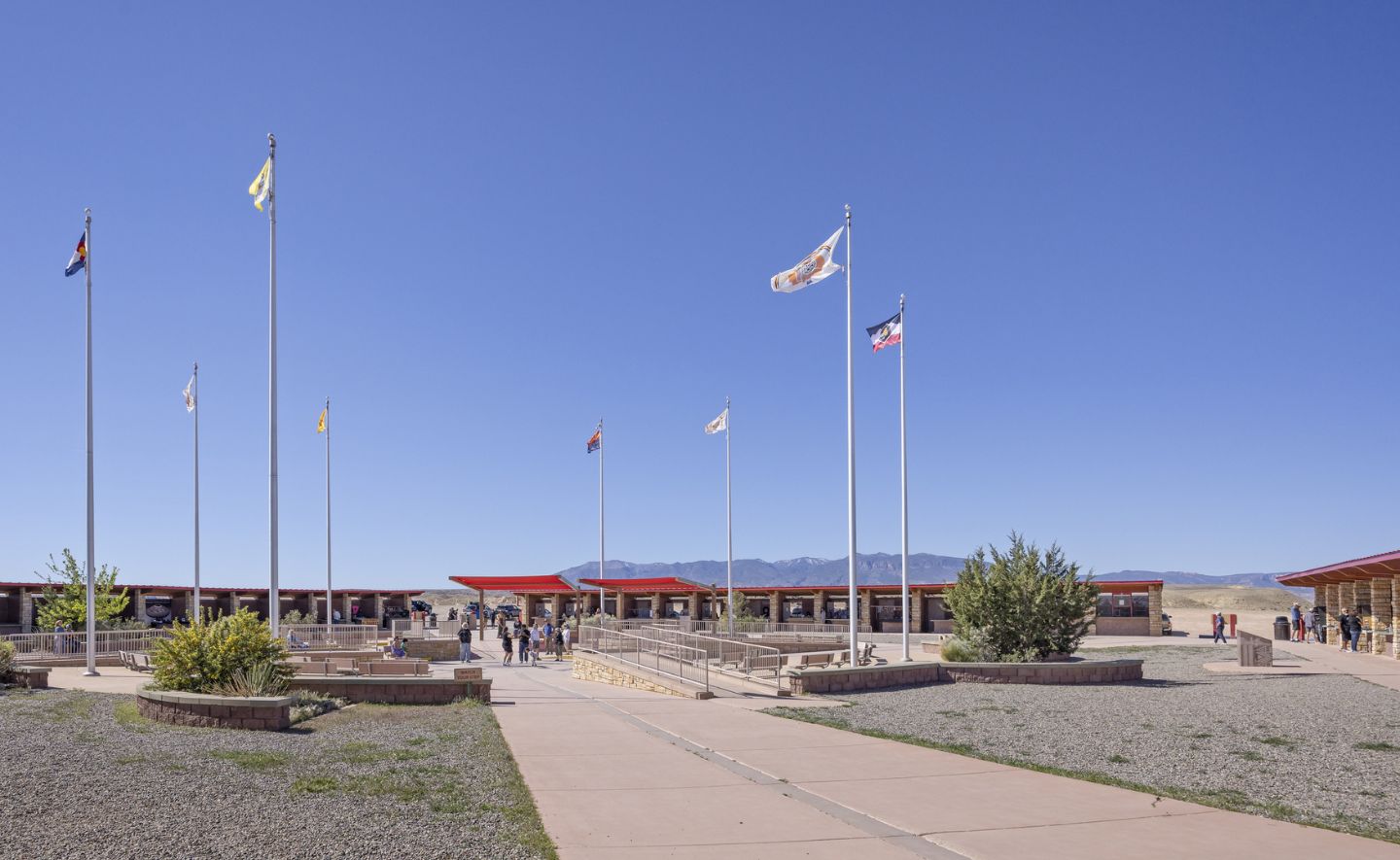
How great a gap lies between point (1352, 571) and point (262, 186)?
32552 mm

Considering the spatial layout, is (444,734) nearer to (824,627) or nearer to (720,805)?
(720,805)

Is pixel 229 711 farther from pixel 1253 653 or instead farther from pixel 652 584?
pixel 652 584

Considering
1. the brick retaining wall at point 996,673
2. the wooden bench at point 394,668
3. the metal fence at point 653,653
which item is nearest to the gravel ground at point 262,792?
the wooden bench at point 394,668

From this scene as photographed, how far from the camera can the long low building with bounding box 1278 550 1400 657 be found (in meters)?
31.2

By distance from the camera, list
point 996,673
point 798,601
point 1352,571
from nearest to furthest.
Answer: point 996,673 → point 1352,571 → point 798,601

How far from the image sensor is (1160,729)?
15523 millimetres

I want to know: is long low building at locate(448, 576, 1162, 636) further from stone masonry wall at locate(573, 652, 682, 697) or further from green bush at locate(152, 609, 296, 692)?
green bush at locate(152, 609, 296, 692)

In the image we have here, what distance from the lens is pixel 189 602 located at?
179 feet

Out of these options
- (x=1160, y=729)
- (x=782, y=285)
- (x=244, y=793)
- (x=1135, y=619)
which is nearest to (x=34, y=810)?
(x=244, y=793)

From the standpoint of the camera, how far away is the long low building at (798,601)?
156ft

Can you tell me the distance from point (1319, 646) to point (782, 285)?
2590cm

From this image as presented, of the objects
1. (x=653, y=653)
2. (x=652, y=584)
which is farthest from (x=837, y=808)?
(x=652, y=584)

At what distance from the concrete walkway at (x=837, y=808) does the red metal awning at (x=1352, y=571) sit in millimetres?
20416

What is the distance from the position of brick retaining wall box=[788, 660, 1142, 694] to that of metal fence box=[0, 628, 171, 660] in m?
19.2
